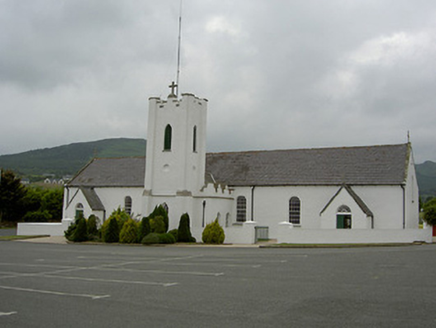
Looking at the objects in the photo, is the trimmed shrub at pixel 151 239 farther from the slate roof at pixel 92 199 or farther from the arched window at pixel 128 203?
the slate roof at pixel 92 199

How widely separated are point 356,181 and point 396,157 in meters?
3.77

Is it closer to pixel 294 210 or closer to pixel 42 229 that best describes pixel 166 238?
pixel 294 210

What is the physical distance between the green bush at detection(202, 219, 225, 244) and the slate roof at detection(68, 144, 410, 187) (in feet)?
23.5

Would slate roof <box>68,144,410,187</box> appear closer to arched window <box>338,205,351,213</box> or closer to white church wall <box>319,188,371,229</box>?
white church wall <box>319,188,371,229</box>

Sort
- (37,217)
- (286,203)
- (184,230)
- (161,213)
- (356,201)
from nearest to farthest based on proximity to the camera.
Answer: (356,201)
(184,230)
(161,213)
(286,203)
(37,217)

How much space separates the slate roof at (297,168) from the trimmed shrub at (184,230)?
6.94m

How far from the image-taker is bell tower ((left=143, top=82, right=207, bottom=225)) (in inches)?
1513

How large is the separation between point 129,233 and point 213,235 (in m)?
6.03

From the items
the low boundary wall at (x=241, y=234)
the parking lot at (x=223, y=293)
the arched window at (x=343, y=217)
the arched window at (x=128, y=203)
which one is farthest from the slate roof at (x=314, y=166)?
the parking lot at (x=223, y=293)

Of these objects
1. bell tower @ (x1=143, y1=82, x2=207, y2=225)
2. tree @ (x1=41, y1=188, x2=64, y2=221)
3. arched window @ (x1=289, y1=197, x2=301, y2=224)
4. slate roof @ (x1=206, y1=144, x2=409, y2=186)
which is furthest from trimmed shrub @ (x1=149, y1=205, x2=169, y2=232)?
tree @ (x1=41, y1=188, x2=64, y2=221)

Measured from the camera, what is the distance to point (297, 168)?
133ft

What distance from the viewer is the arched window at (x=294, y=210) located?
129 feet

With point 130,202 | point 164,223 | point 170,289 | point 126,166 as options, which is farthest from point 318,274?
point 126,166

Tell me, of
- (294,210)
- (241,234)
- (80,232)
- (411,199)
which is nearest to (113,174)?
(80,232)
